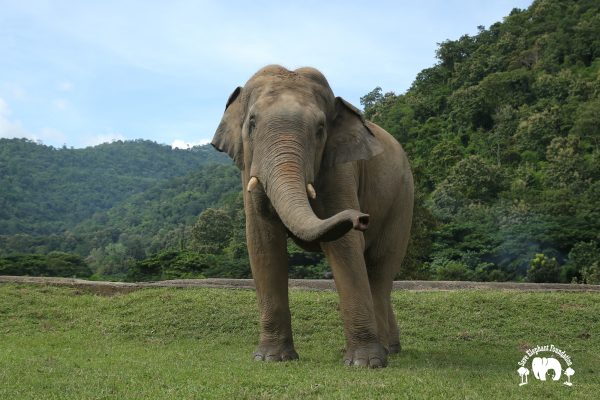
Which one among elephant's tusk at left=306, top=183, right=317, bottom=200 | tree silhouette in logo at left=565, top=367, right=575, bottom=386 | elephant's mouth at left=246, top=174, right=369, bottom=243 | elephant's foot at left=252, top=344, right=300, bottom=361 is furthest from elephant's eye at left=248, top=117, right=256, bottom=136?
tree silhouette in logo at left=565, top=367, right=575, bottom=386

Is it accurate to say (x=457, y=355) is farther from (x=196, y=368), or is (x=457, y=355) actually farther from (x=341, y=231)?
(x=341, y=231)

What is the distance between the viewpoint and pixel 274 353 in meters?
7.80

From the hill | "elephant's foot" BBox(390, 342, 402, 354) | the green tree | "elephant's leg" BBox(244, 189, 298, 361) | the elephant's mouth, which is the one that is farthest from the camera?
the hill

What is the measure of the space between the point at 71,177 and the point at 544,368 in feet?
384

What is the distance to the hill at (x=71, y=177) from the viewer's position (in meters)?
88.8

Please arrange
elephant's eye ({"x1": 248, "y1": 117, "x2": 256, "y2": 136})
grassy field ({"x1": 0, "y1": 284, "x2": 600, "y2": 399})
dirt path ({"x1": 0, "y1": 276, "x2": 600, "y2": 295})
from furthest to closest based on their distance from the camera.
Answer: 1. dirt path ({"x1": 0, "y1": 276, "x2": 600, "y2": 295})
2. elephant's eye ({"x1": 248, "y1": 117, "x2": 256, "y2": 136})
3. grassy field ({"x1": 0, "y1": 284, "x2": 600, "y2": 399})

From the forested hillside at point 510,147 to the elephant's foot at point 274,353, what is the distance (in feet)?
51.8

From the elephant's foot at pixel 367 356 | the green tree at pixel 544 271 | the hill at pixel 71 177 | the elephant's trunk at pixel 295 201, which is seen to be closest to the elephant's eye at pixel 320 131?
the elephant's trunk at pixel 295 201

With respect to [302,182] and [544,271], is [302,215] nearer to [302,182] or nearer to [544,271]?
[302,182]

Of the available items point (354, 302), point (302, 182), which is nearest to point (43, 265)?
point (354, 302)

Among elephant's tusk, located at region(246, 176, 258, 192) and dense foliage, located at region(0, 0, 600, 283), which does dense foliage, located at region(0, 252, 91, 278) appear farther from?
elephant's tusk, located at region(246, 176, 258, 192)

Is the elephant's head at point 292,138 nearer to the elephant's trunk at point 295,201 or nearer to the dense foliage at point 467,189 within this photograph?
the elephant's trunk at point 295,201

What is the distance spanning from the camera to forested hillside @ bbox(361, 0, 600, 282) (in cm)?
3077

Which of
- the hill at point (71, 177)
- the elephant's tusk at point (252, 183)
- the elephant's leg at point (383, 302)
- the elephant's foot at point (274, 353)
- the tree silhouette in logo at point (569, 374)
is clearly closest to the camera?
the tree silhouette in logo at point (569, 374)
